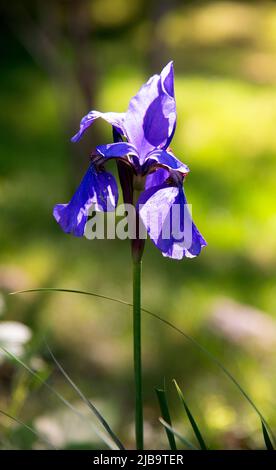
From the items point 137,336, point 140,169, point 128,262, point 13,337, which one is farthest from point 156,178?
point 128,262

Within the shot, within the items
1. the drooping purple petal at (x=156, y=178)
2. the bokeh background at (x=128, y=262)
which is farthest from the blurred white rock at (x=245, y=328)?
the drooping purple petal at (x=156, y=178)

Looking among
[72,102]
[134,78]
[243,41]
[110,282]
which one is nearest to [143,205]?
[110,282]

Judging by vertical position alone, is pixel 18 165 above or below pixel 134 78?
below

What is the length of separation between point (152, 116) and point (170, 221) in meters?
0.14

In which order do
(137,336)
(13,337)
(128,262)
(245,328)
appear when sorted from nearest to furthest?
1. (137,336)
2. (13,337)
3. (245,328)
4. (128,262)

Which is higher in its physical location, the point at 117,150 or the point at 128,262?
the point at 128,262

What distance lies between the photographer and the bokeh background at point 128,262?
2.16 m

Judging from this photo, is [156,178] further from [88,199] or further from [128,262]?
[128,262]

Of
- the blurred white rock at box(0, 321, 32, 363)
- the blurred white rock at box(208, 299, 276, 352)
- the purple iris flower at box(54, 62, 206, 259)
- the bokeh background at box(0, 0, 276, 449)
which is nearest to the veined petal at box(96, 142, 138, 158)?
the purple iris flower at box(54, 62, 206, 259)

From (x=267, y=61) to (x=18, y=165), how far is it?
263 centimetres

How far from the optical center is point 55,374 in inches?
99.5

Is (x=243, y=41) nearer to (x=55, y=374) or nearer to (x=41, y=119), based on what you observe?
(x=41, y=119)

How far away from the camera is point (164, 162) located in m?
0.90
